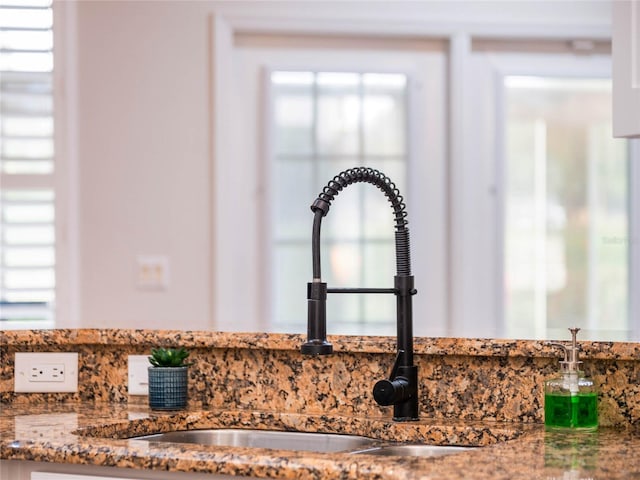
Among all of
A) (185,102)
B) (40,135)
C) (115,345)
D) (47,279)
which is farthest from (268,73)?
(115,345)

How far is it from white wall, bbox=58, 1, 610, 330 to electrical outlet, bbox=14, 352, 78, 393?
5.49 feet

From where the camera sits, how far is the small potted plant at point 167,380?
1888mm

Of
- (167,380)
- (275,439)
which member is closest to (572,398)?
(275,439)

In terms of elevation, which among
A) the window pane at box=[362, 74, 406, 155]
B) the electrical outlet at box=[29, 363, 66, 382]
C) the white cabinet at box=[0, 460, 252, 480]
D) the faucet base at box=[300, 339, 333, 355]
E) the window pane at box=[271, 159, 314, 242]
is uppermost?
the window pane at box=[362, 74, 406, 155]

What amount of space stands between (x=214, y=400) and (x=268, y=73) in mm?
2119

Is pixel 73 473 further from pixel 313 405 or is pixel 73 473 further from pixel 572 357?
pixel 572 357

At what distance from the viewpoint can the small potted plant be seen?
1888mm

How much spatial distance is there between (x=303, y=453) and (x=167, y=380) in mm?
472

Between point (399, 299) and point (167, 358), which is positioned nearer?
point (399, 299)

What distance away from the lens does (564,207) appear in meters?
4.00

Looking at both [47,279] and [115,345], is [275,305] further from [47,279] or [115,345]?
[115,345]

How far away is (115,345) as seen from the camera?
201cm

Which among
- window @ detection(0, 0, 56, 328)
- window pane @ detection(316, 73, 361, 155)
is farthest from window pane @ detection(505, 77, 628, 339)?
window @ detection(0, 0, 56, 328)

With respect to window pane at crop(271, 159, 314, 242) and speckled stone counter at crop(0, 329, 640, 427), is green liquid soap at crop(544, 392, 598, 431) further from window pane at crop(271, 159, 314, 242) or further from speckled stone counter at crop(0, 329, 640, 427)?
window pane at crop(271, 159, 314, 242)
